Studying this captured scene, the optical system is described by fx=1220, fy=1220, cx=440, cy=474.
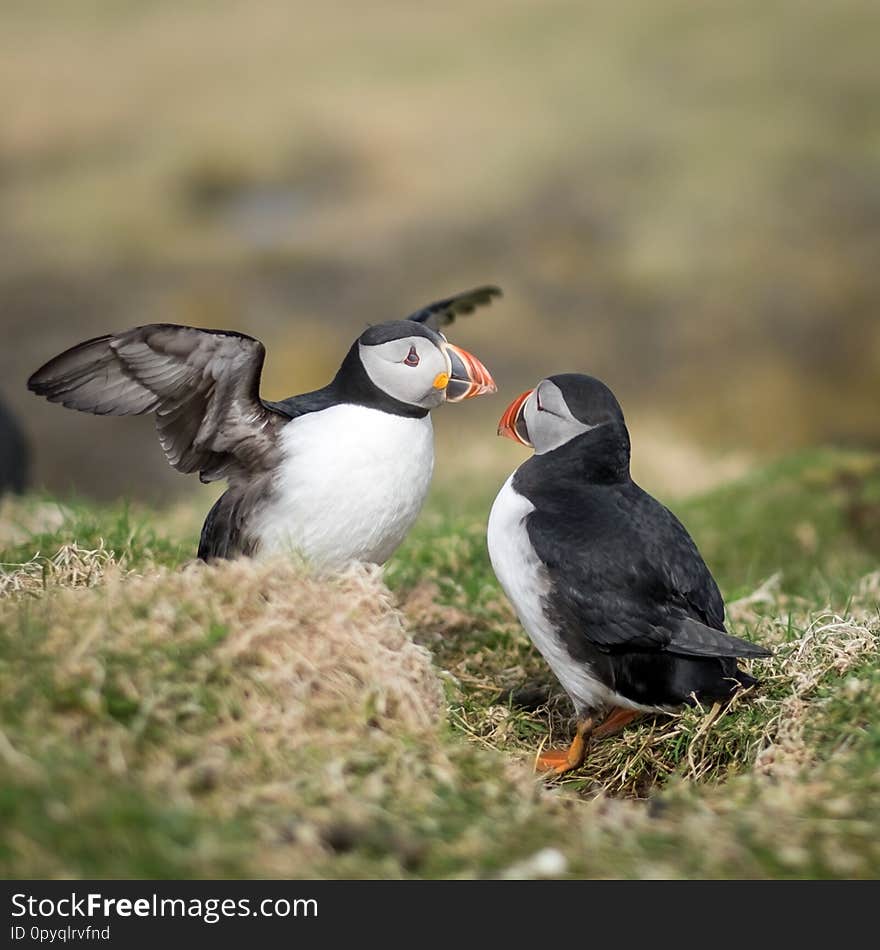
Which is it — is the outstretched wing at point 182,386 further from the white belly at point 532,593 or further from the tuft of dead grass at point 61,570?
the white belly at point 532,593

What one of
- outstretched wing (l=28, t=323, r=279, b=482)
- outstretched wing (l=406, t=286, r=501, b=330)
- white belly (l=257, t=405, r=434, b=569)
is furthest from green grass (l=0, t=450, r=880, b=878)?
outstretched wing (l=406, t=286, r=501, b=330)

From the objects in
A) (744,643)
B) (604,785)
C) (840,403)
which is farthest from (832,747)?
(840,403)

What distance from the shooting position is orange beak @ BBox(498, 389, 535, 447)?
440 centimetres

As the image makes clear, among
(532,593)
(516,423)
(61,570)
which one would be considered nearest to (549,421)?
(516,423)

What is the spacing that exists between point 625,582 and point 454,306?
201 centimetres

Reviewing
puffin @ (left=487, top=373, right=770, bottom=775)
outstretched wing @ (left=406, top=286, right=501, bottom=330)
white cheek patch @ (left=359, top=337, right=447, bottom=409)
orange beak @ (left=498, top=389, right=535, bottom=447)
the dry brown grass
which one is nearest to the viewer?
the dry brown grass

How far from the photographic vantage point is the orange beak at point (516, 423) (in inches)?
173

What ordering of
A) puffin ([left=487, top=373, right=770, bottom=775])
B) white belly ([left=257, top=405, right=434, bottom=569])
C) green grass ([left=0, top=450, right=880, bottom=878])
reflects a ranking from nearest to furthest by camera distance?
green grass ([left=0, top=450, right=880, bottom=878]), puffin ([left=487, top=373, right=770, bottom=775]), white belly ([left=257, top=405, right=434, bottom=569])

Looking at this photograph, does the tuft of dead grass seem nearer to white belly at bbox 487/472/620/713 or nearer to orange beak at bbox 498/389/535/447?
white belly at bbox 487/472/620/713

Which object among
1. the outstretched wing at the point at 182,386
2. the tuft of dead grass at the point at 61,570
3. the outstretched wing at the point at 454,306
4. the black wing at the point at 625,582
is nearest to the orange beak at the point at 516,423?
the black wing at the point at 625,582

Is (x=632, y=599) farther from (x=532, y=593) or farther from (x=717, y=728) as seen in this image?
(x=717, y=728)

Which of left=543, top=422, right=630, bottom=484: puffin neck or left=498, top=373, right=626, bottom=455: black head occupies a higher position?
left=498, top=373, right=626, bottom=455: black head

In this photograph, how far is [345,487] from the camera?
13.4 ft

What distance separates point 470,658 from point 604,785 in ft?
3.37
